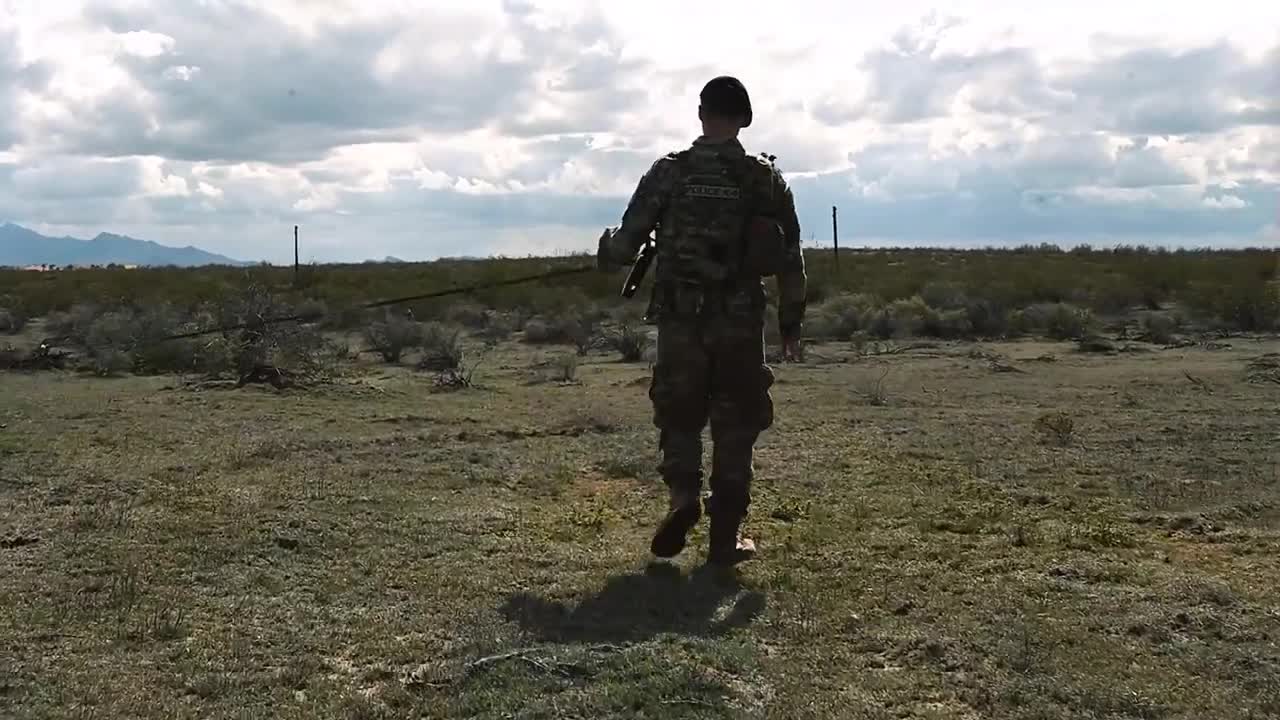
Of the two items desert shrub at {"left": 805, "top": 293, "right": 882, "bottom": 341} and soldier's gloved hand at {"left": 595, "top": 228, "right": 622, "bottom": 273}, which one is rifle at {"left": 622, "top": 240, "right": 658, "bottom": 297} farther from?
desert shrub at {"left": 805, "top": 293, "right": 882, "bottom": 341}

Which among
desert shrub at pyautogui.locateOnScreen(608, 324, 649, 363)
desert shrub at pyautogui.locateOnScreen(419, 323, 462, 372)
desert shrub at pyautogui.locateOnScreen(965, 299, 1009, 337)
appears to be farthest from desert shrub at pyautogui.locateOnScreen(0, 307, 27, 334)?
desert shrub at pyautogui.locateOnScreen(965, 299, 1009, 337)

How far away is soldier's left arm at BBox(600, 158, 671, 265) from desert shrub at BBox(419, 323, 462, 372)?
8.42 metres

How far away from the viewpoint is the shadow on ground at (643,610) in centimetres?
415

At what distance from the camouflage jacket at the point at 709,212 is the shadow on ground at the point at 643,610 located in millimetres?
1236

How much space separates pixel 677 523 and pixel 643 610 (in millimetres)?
645

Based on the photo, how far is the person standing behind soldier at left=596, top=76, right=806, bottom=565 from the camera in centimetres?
491

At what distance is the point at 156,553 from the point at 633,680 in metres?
2.53

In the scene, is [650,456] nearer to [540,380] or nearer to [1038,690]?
[1038,690]

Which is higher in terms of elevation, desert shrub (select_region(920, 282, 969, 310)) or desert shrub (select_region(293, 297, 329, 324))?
desert shrub (select_region(920, 282, 969, 310))

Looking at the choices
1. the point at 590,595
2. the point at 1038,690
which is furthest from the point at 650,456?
the point at 1038,690

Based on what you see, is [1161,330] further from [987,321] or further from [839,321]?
[839,321]

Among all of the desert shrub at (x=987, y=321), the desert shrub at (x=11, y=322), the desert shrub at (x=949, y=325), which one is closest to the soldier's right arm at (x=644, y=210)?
the desert shrub at (x=949, y=325)

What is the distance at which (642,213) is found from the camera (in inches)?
198

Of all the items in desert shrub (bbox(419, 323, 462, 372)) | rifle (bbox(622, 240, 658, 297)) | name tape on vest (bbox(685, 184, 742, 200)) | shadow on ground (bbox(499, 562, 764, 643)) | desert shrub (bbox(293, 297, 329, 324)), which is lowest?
shadow on ground (bbox(499, 562, 764, 643))
